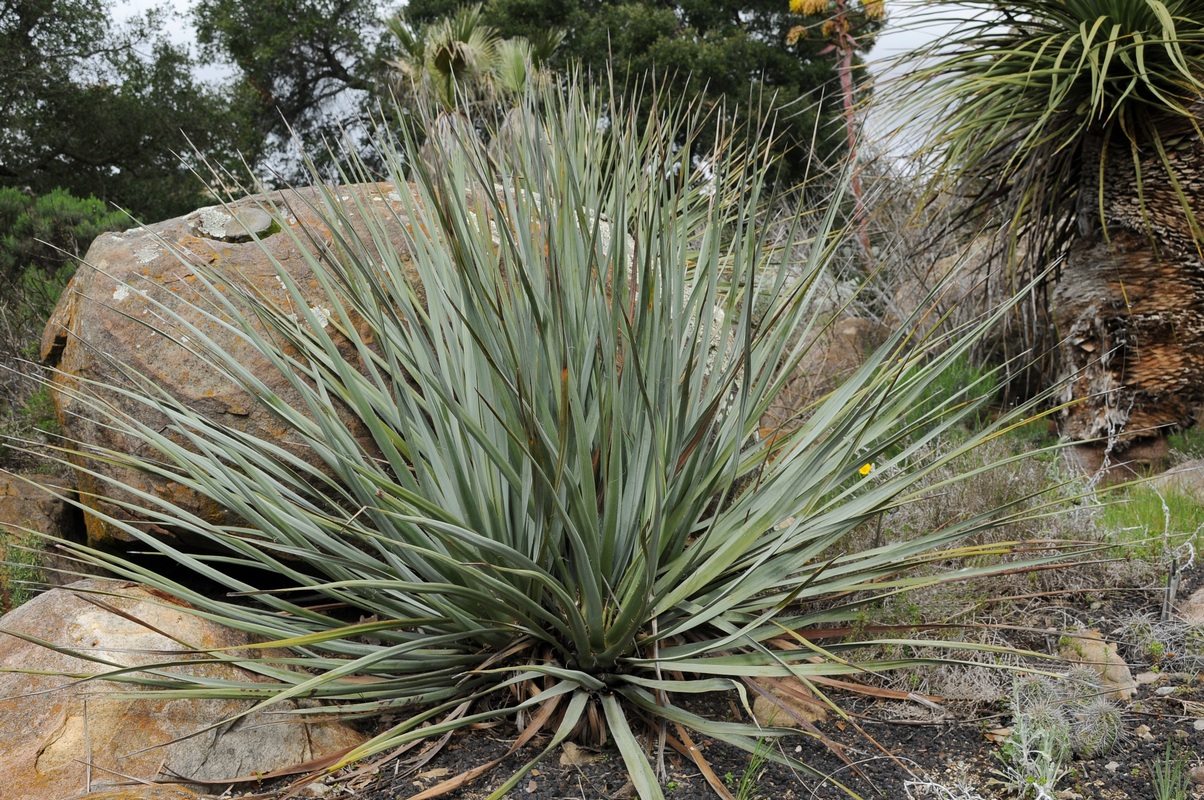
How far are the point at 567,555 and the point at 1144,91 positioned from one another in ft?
11.7

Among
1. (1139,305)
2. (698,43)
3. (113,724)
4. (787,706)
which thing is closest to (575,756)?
(787,706)

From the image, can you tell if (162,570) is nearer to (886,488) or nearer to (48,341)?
(48,341)

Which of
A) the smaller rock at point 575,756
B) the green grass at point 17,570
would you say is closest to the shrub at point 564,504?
the smaller rock at point 575,756

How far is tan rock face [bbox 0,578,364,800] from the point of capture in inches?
92.7

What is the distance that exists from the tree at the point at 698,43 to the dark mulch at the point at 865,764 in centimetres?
1502

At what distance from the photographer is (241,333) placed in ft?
9.50

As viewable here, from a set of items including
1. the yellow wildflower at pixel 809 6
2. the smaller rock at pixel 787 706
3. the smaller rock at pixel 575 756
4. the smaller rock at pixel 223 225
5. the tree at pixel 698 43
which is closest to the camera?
the smaller rock at pixel 575 756

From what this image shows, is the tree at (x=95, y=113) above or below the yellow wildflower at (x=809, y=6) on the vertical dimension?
above

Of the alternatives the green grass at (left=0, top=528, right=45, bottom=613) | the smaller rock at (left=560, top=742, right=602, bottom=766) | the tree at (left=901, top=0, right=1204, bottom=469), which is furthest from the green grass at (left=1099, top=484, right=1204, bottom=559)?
the green grass at (left=0, top=528, right=45, bottom=613)

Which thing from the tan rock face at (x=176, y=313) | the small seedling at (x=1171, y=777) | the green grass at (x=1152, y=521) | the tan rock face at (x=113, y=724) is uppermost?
the tan rock face at (x=176, y=313)

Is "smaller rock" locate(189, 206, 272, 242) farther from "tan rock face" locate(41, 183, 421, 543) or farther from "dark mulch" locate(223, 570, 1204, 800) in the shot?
"dark mulch" locate(223, 570, 1204, 800)

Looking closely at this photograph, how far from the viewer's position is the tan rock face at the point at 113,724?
235 cm

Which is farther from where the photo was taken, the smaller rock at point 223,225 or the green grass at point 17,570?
the green grass at point 17,570

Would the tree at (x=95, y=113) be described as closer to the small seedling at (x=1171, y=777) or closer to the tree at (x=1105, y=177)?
the tree at (x=1105, y=177)
